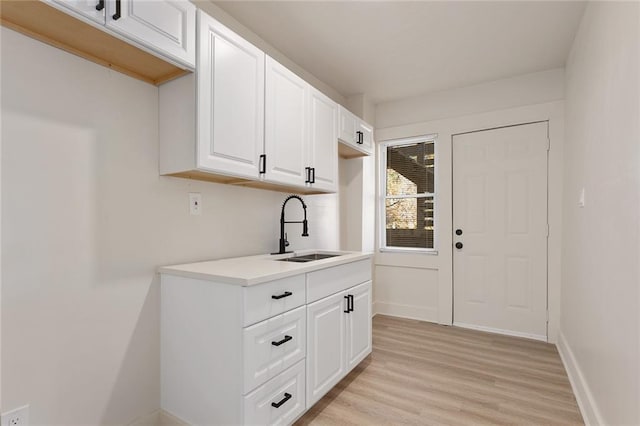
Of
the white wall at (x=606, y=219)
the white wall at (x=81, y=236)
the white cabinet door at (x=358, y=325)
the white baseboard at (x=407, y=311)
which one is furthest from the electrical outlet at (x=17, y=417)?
the white baseboard at (x=407, y=311)

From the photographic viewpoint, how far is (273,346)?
63.4 inches

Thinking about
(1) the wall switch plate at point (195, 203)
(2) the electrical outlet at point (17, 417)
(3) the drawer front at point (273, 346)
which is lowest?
(2) the electrical outlet at point (17, 417)

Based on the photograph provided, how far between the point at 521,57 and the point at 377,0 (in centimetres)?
160

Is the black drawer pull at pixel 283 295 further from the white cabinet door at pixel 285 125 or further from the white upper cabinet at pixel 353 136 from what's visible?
the white upper cabinet at pixel 353 136

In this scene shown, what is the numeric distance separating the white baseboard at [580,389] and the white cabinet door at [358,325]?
1.37 metres

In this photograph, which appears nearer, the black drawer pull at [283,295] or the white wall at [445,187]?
the black drawer pull at [283,295]

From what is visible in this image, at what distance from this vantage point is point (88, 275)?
1.52 metres

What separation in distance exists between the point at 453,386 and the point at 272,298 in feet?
5.19

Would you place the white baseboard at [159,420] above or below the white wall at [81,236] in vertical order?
below

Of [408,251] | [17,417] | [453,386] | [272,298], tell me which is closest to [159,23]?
[272,298]

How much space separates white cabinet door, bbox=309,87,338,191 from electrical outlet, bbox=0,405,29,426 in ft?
6.12

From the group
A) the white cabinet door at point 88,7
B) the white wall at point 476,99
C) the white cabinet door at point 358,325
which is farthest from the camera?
the white wall at point 476,99

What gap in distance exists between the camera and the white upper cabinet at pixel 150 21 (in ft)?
3.98

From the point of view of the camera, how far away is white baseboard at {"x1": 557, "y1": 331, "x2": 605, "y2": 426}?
1.77 metres
